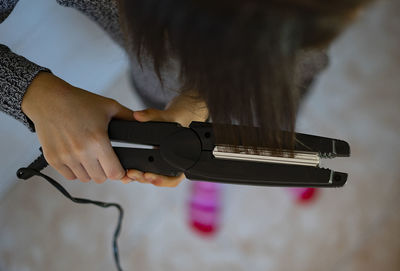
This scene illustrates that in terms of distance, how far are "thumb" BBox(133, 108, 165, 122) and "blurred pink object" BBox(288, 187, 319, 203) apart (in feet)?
1.86

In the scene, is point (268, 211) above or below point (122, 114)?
below

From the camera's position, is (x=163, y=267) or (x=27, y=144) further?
(x=163, y=267)

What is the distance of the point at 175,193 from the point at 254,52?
0.72 metres

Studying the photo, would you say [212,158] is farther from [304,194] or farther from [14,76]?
[304,194]

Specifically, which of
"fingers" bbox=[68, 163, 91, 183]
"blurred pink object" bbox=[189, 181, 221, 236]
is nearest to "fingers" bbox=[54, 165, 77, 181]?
"fingers" bbox=[68, 163, 91, 183]

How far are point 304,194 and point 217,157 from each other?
23.2 inches

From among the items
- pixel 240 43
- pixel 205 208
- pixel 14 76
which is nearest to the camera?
pixel 240 43

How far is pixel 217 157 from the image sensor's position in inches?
21.5

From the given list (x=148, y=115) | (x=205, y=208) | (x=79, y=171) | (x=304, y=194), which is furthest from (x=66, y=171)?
(x=304, y=194)

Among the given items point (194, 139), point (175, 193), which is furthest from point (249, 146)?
point (175, 193)

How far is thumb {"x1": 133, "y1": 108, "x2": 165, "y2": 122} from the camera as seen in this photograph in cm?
57

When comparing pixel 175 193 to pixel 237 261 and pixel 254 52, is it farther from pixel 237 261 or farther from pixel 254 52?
pixel 254 52

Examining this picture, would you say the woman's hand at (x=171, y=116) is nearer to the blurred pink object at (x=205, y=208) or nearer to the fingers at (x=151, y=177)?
the fingers at (x=151, y=177)

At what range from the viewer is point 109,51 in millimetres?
769
